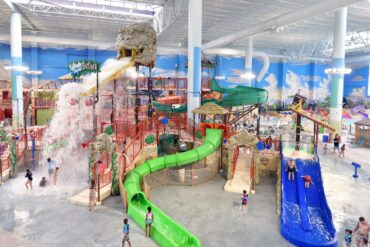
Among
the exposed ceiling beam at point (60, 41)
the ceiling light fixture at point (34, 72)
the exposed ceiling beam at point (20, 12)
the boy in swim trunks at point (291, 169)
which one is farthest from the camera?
the ceiling light fixture at point (34, 72)

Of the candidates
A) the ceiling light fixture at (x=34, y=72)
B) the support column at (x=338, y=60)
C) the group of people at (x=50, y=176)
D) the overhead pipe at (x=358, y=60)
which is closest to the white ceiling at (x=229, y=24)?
the support column at (x=338, y=60)

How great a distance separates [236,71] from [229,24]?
1381 centimetres

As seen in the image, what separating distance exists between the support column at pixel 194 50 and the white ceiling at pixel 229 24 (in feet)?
7.13

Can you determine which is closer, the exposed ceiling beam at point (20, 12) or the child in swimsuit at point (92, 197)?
the child in swimsuit at point (92, 197)

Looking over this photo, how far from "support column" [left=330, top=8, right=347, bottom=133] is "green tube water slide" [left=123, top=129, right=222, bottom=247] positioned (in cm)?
1291

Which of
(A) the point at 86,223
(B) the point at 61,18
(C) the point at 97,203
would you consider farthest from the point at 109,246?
(B) the point at 61,18

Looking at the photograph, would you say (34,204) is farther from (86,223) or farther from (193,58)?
(193,58)

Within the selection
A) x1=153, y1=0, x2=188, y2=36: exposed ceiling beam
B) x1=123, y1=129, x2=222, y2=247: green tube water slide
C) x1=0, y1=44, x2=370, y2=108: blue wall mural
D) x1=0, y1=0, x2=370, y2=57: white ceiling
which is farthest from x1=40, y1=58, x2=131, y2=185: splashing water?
x1=0, y1=44, x2=370, y2=108: blue wall mural

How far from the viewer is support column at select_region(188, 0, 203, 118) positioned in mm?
17614

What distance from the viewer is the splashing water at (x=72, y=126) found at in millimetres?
15641

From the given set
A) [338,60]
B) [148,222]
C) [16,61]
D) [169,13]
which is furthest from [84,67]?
[338,60]

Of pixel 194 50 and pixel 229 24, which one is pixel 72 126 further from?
pixel 229 24

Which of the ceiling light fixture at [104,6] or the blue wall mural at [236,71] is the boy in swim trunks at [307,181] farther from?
the blue wall mural at [236,71]

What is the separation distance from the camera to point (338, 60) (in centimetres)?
2312
